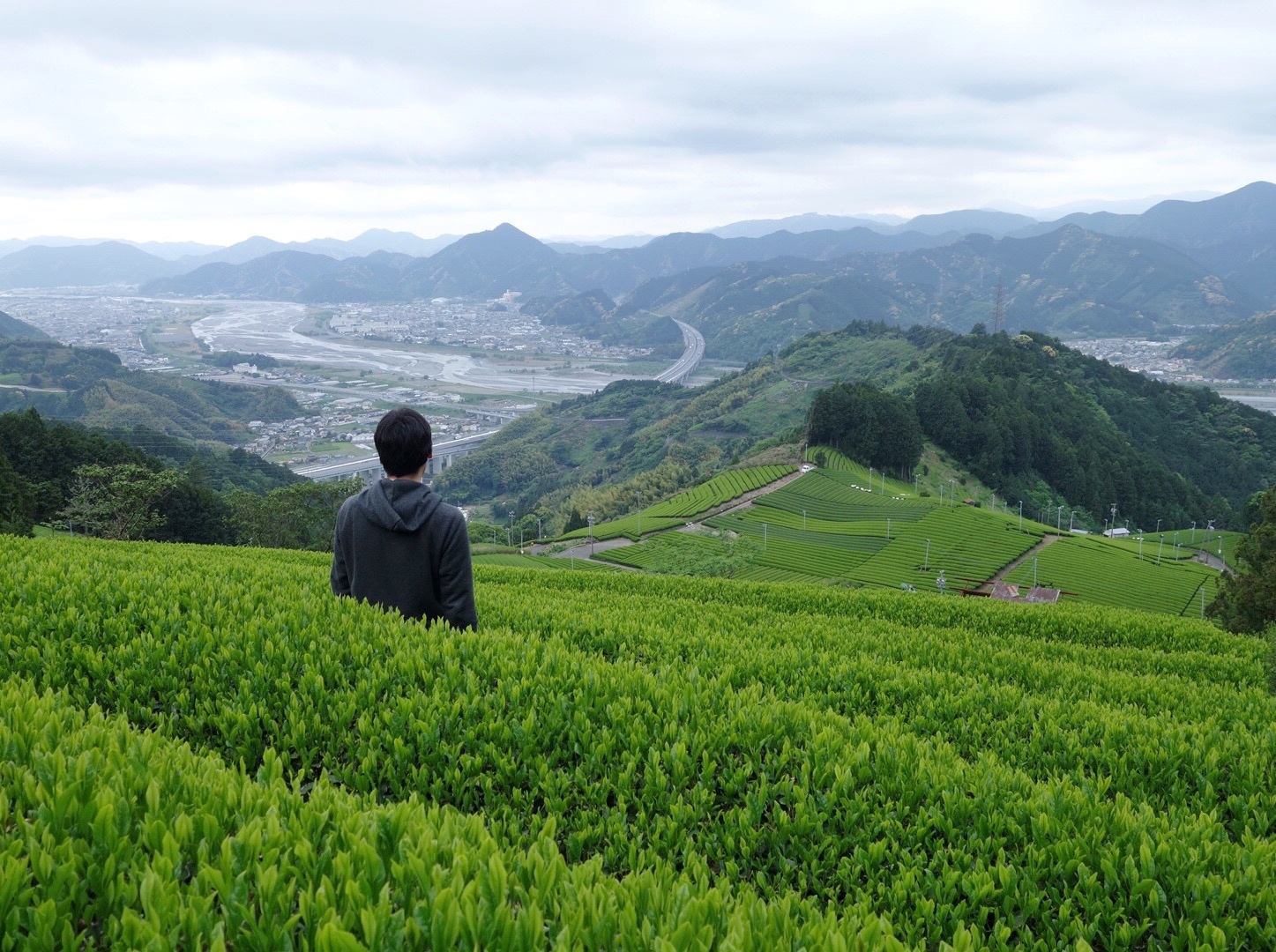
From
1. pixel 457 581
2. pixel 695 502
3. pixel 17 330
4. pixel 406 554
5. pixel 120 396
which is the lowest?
pixel 695 502

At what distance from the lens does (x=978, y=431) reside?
7862 cm

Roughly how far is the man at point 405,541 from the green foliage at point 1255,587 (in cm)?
1629

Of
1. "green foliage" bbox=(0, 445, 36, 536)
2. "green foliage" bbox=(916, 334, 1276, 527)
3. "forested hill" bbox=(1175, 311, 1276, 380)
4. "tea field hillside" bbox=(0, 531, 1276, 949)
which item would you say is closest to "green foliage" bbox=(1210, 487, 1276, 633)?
"tea field hillside" bbox=(0, 531, 1276, 949)

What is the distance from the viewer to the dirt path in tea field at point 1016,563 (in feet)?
141

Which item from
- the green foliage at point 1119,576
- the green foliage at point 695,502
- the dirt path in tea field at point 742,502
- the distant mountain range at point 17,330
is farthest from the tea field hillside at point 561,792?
the distant mountain range at point 17,330

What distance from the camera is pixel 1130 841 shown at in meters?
3.36

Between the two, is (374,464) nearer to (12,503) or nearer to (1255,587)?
(12,503)

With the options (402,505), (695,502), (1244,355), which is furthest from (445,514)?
(1244,355)

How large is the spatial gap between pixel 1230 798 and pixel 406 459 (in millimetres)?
4654

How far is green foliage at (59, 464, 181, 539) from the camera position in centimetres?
3350

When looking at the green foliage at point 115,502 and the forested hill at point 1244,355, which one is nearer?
the green foliage at point 115,502

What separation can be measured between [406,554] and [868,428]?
70.6 meters

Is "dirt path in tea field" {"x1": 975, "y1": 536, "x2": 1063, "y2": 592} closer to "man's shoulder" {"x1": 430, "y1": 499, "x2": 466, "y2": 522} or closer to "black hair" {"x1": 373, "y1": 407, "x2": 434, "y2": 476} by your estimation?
"man's shoulder" {"x1": 430, "y1": 499, "x2": 466, "y2": 522}

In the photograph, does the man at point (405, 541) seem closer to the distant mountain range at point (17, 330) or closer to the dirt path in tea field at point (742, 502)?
the dirt path in tea field at point (742, 502)
